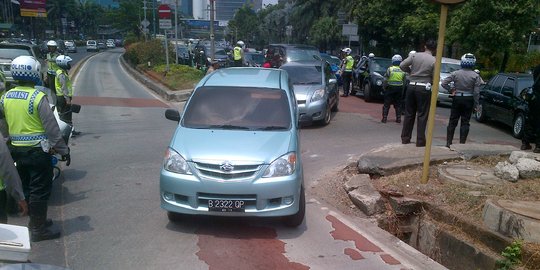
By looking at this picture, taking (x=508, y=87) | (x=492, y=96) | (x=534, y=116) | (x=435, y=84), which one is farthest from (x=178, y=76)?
(x=435, y=84)

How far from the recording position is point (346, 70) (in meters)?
19.0

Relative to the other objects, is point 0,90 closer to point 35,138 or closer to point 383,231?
point 35,138

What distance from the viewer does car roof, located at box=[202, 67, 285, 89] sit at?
A: 7.00 m

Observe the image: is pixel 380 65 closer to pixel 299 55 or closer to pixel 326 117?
pixel 299 55

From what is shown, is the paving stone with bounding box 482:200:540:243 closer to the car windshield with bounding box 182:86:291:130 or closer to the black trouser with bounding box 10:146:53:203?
the car windshield with bounding box 182:86:291:130

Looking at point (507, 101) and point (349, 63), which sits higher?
point (349, 63)

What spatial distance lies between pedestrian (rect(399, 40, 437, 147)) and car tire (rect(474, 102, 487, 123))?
20.8 feet

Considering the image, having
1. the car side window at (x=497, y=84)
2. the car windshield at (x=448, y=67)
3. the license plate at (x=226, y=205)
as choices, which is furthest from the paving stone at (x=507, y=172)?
the car windshield at (x=448, y=67)

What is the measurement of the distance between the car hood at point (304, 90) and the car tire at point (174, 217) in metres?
6.75

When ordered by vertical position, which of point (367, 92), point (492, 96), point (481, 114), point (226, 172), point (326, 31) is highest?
point (326, 31)

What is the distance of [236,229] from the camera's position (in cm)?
595

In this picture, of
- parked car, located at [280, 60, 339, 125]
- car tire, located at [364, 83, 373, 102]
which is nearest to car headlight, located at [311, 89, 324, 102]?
parked car, located at [280, 60, 339, 125]

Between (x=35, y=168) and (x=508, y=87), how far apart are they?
38.9 ft

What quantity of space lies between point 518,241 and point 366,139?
679 cm
